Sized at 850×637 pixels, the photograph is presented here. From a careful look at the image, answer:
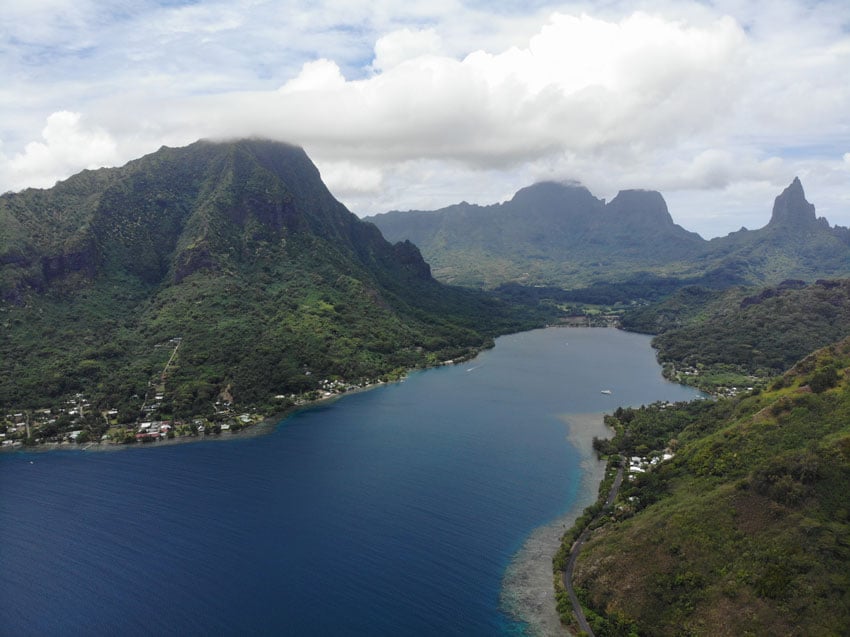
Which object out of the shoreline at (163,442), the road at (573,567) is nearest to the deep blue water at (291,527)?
the shoreline at (163,442)

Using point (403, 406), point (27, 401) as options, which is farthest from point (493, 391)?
point (27, 401)

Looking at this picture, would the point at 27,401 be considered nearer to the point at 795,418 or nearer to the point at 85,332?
the point at 85,332

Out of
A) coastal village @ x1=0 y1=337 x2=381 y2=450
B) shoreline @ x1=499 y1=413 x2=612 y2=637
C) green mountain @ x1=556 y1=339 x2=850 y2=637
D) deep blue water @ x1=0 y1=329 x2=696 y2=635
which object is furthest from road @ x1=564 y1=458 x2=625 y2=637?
coastal village @ x1=0 y1=337 x2=381 y2=450

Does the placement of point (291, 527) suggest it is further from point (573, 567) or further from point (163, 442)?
point (163, 442)

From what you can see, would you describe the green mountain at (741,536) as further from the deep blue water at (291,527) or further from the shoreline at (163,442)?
the shoreline at (163,442)

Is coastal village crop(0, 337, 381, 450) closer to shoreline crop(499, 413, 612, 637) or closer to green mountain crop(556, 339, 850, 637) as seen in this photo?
shoreline crop(499, 413, 612, 637)

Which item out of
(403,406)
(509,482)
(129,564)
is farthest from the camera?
(403,406)
